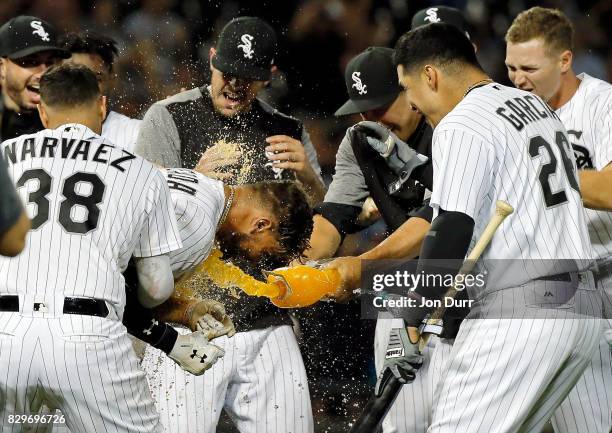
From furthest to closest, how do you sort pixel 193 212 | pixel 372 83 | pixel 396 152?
pixel 372 83, pixel 396 152, pixel 193 212

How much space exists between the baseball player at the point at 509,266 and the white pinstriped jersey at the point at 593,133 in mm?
1058

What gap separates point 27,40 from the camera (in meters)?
6.09

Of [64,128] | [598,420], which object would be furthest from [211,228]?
[598,420]

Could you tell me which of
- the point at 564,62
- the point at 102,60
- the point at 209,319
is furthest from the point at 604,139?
the point at 102,60

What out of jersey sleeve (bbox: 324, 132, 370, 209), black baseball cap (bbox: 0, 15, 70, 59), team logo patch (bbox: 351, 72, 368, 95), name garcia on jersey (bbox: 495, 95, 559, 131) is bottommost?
name garcia on jersey (bbox: 495, 95, 559, 131)

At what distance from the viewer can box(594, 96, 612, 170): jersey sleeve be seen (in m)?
4.89

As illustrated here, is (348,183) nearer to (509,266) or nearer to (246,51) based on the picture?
(246,51)

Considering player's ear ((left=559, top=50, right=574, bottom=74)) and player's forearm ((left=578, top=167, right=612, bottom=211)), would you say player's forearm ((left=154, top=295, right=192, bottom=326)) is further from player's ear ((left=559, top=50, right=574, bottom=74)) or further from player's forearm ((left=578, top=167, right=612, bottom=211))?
player's ear ((left=559, top=50, right=574, bottom=74))

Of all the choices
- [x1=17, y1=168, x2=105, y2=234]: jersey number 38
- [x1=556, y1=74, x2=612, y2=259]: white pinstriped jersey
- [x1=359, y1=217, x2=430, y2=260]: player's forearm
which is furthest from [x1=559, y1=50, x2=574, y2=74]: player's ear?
[x1=17, y1=168, x2=105, y2=234]: jersey number 38

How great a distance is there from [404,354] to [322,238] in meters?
1.83

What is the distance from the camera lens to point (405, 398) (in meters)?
4.96

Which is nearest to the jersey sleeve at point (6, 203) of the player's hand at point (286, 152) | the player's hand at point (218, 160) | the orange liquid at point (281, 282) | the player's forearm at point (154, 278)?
the player's forearm at point (154, 278)

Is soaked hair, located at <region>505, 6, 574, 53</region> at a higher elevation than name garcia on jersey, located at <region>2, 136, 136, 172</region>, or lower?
higher

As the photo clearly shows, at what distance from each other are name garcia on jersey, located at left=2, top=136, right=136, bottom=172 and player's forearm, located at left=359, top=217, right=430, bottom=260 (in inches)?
61.6
